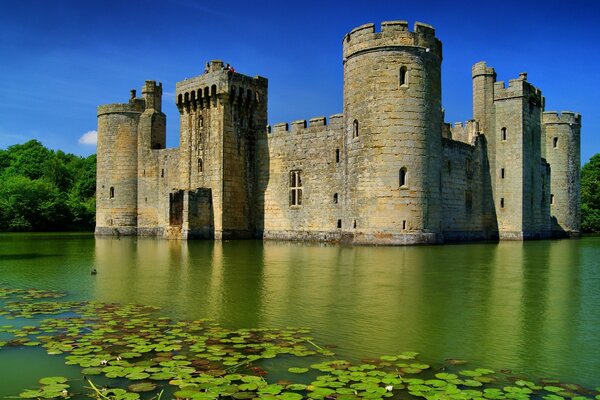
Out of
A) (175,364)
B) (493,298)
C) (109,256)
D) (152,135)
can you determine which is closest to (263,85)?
(152,135)

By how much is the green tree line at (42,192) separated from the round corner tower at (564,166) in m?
39.4

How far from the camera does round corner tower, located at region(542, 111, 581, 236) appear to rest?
132 feet

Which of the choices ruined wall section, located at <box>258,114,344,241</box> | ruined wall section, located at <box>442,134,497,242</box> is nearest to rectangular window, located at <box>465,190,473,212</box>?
ruined wall section, located at <box>442,134,497,242</box>

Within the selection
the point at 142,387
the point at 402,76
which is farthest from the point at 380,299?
the point at 402,76

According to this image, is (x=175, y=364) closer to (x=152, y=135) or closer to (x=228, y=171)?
(x=228, y=171)

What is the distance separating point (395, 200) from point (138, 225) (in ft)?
69.2

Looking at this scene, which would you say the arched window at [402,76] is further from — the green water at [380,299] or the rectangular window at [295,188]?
the green water at [380,299]

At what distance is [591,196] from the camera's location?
51500 millimetres

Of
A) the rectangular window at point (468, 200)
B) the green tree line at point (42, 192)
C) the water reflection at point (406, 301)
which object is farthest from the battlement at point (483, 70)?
the green tree line at point (42, 192)

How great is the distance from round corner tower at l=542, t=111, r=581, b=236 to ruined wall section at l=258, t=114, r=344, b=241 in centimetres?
1795

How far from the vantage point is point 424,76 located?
2575 cm

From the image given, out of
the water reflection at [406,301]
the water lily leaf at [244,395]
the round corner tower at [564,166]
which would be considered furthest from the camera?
the round corner tower at [564,166]

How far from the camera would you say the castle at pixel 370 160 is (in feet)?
83.0

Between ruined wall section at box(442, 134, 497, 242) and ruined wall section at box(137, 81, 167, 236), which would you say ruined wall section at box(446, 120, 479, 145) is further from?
ruined wall section at box(137, 81, 167, 236)
